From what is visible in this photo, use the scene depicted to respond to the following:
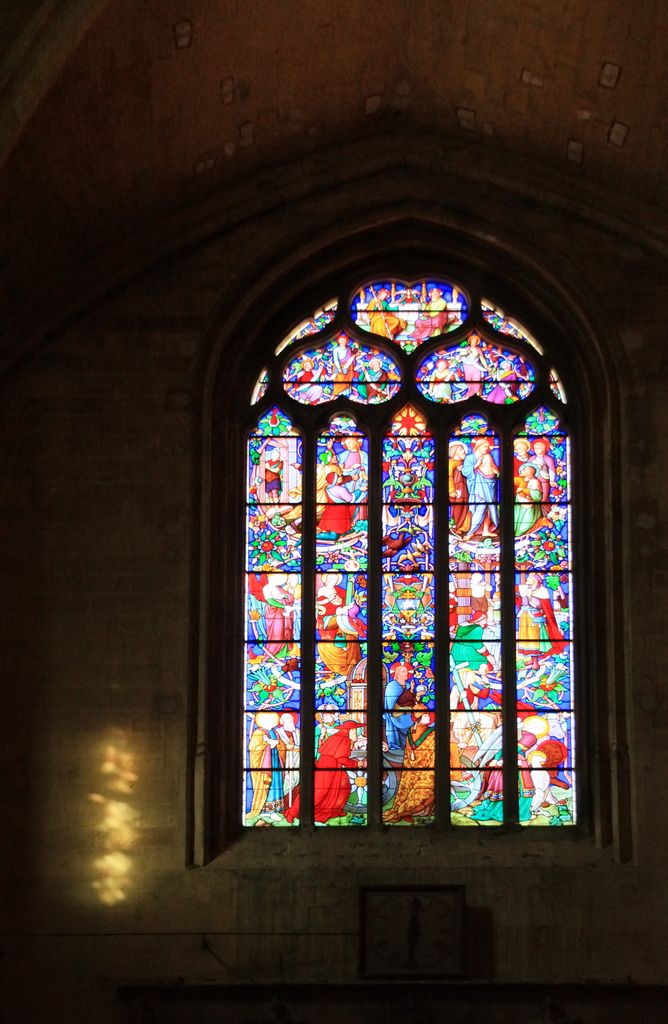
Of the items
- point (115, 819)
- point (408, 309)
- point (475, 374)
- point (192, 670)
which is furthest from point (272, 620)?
point (408, 309)

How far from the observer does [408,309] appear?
38.8ft

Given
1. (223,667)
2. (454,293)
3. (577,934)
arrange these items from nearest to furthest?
(577,934), (223,667), (454,293)

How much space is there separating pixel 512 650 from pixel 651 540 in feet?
3.75

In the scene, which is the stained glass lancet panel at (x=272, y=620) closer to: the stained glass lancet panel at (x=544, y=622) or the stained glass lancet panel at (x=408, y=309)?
the stained glass lancet panel at (x=408, y=309)

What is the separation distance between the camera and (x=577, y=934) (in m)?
10.2

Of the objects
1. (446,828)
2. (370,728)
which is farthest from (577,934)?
(370,728)

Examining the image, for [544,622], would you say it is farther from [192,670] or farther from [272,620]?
[192,670]

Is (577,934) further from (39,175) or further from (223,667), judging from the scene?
(39,175)

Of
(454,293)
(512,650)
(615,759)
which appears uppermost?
(454,293)

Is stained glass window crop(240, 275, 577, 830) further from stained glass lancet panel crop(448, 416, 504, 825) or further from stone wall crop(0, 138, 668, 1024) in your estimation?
stone wall crop(0, 138, 668, 1024)

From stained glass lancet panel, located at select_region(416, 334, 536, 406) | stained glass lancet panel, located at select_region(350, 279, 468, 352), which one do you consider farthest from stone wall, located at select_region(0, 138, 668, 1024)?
stained glass lancet panel, located at select_region(416, 334, 536, 406)

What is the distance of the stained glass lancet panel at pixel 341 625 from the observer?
11.0m

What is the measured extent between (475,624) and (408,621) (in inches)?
17.1

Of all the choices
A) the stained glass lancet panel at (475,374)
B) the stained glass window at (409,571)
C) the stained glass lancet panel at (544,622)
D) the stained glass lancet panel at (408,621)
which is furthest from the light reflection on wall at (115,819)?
the stained glass lancet panel at (475,374)
